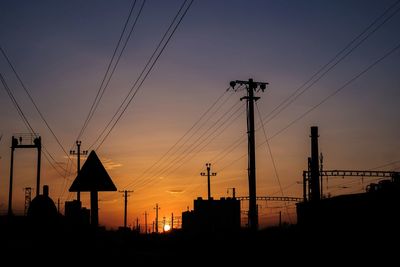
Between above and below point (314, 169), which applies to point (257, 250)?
below

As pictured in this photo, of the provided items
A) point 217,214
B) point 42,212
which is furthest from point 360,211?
point 217,214

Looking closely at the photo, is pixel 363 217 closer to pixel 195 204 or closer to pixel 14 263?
pixel 14 263

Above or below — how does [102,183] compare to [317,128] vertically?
below

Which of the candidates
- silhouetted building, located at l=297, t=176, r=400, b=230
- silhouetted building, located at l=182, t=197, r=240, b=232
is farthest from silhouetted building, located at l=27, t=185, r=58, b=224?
silhouetted building, located at l=182, t=197, r=240, b=232

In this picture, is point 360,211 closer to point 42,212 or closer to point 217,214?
point 42,212

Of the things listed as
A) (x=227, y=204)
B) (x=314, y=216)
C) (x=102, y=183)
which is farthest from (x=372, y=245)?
(x=227, y=204)

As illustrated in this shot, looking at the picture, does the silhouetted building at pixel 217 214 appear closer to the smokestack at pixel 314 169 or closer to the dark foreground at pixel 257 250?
Result: the smokestack at pixel 314 169

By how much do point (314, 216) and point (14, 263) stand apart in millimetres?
26550

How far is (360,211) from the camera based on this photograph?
33.0m

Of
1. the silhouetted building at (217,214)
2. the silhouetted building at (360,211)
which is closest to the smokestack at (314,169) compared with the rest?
the silhouetted building at (360,211)

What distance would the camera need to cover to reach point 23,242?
24.2 meters

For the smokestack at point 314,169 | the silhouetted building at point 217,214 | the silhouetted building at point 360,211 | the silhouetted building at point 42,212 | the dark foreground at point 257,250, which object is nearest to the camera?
the silhouetted building at point 42,212

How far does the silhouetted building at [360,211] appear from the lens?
29609 millimetres

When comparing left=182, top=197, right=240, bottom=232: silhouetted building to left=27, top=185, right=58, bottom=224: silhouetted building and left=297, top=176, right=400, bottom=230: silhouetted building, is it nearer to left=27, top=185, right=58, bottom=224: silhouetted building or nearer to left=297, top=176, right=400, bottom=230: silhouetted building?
left=297, top=176, right=400, bottom=230: silhouetted building
